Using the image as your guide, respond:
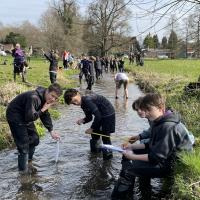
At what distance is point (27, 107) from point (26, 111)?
80 mm

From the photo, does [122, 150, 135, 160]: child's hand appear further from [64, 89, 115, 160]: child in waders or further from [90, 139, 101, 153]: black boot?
[90, 139, 101, 153]: black boot

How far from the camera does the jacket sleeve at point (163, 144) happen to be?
5906mm

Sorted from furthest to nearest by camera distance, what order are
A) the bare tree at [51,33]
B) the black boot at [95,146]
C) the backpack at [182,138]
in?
the bare tree at [51,33]
the black boot at [95,146]
the backpack at [182,138]

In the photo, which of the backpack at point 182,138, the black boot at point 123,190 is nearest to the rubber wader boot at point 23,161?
the black boot at point 123,190

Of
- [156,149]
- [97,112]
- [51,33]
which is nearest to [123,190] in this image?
[156,149]

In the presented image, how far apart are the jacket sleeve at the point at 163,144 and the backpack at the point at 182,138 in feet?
0.33

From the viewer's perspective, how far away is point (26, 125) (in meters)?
8.09

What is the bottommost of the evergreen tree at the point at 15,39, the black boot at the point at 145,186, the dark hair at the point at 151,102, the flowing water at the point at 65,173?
the flowing water at the point at 65,173

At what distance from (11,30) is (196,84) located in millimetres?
96081

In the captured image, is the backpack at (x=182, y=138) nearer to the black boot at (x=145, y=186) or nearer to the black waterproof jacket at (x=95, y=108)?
the black boot at (x=145, y=186)

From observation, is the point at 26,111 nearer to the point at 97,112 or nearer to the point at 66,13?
the point at 97,112

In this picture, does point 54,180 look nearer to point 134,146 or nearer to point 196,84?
point 134,146

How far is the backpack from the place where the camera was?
6016 mm

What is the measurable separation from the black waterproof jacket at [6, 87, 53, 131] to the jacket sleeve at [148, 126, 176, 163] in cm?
260
